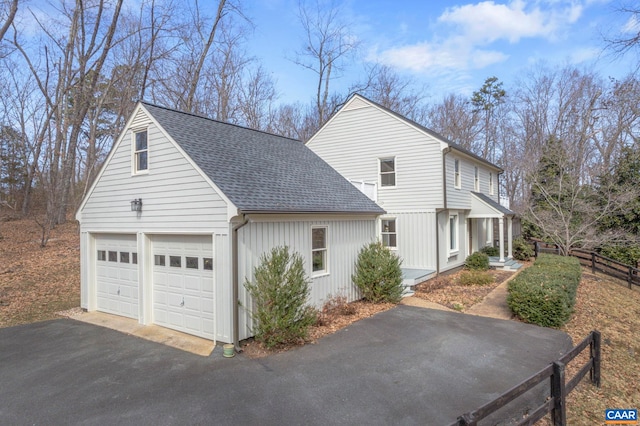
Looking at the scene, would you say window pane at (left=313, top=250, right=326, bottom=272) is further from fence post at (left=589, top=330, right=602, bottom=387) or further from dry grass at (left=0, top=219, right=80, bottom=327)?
dry grass at (left=0, top=219, right=80, bottom=327)

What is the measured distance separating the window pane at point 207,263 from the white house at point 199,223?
0.02m

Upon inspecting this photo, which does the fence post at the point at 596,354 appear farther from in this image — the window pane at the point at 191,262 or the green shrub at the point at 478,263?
the green shrub at the point at 478,263

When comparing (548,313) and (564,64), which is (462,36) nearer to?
(548,313)

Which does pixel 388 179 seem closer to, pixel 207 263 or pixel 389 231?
pixel 389 231

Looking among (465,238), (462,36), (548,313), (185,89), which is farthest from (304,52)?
(548,313)

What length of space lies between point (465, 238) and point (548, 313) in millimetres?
9126

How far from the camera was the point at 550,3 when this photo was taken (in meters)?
10.2

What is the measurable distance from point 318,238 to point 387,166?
7.78 meters

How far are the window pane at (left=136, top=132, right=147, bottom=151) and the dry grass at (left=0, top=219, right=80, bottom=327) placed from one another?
5.67 metres

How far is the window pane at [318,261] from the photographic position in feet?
30.9

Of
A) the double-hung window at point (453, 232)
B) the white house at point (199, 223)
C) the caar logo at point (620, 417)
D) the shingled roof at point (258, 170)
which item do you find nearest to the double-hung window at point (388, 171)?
the double-hung window at point (453, 232)

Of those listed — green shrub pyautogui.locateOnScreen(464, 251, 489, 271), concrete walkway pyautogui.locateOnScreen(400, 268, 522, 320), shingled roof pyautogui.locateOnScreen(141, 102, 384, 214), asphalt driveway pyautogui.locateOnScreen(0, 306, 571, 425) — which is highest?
shingled roof pyautogui.locateOnScreen(141, 102, 384, 214)

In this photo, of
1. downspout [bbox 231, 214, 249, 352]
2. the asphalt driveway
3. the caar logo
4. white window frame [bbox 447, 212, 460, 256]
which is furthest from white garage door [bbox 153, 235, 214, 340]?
white window frame [bbox 447, 212, 460, 256]

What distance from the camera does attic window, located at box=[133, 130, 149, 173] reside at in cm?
902
